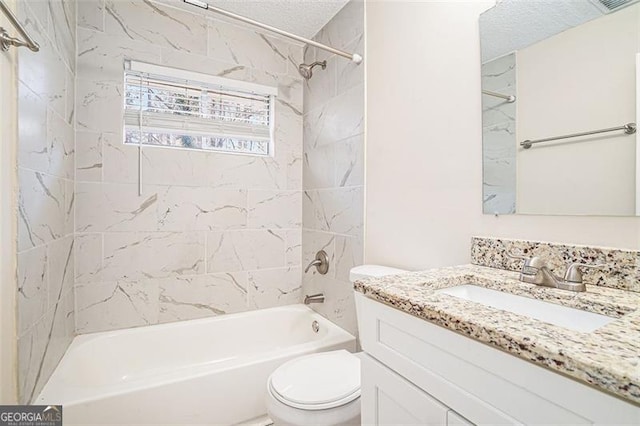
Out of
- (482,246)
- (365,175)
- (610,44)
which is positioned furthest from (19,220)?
(610,44)

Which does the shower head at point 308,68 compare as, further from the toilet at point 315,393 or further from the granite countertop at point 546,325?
the granite countertop at point 546,325

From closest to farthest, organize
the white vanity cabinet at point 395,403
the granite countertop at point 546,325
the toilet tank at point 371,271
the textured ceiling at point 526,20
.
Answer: the granite countertop at point 546,325 → the white vanity cabinet at point 395,403 → the textured ceiling at point 526,20 → the toilet tank at point 371,271

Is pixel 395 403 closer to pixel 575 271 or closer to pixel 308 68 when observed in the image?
pixel 575 271

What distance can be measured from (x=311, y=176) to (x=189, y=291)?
3.92ft

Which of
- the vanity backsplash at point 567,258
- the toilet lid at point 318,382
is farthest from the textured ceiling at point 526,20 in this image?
the toilet lid at point 318,382

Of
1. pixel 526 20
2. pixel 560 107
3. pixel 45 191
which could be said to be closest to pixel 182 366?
pixel 45 191

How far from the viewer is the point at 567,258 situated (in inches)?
36.4

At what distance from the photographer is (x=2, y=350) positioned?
0.99m

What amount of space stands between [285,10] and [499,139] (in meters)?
1.63

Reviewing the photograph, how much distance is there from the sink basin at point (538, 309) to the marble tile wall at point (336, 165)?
861 millimetres

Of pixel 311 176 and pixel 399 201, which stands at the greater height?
pixel 311 176

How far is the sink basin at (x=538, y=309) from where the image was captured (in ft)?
2.39

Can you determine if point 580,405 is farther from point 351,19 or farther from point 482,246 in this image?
point 351,19

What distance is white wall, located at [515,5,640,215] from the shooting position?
85 centimetres
